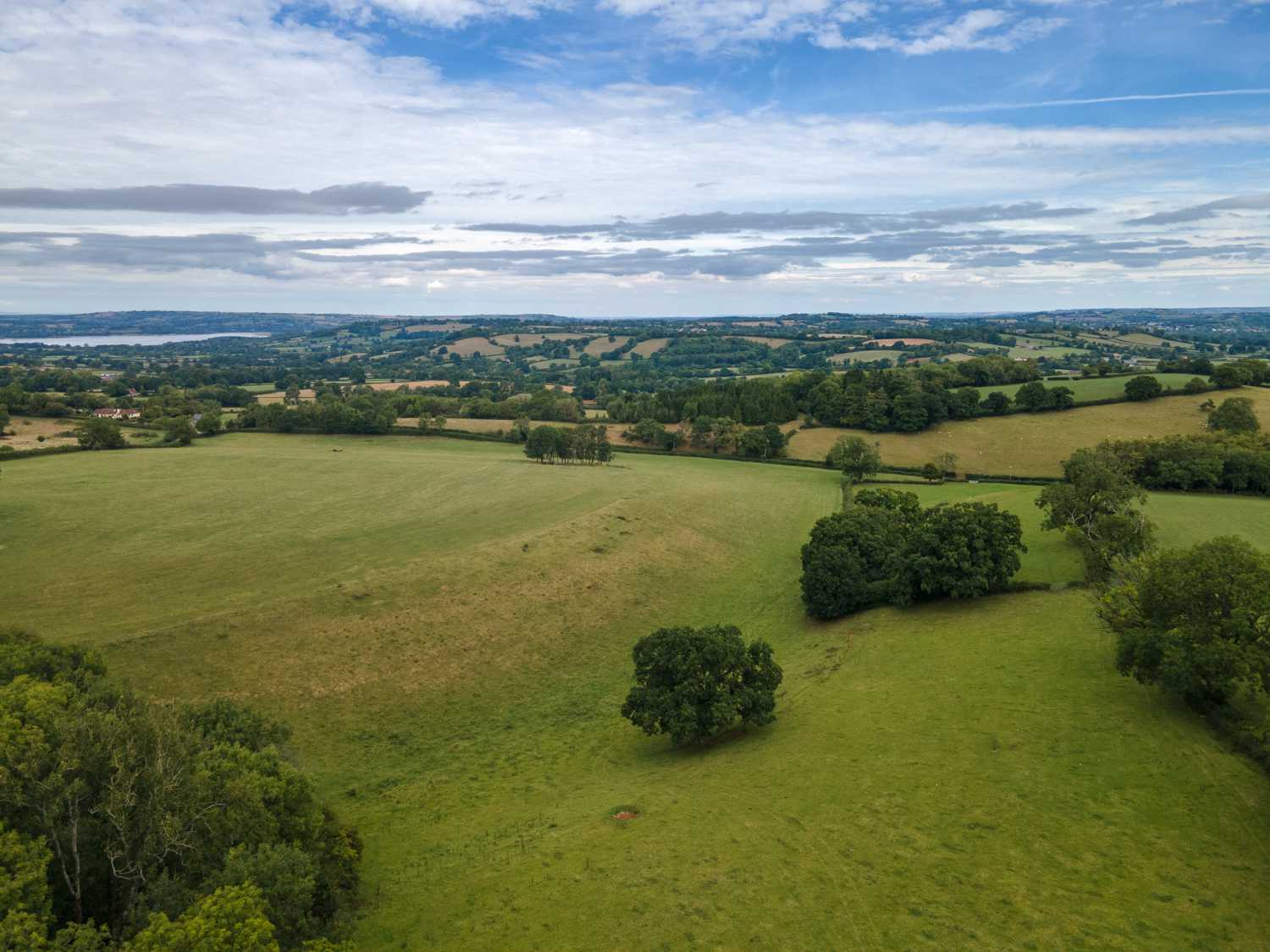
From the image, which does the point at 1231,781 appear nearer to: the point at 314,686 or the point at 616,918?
the point at 616,918

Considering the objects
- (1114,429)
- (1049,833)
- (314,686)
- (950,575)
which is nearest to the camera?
(1049,833)

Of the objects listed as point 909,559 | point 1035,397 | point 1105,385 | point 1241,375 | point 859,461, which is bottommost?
point 909,559

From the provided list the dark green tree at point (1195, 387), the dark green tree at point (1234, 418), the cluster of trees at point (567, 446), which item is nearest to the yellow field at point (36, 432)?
the cluster of trees at point (567, 446)

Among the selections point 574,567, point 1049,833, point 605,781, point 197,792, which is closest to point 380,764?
point 605,781

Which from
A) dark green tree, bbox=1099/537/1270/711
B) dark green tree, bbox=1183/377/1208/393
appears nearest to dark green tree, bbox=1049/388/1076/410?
dark green tree, bbox=1183/377/1208/393

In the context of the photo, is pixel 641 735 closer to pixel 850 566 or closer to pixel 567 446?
pixel 850 566

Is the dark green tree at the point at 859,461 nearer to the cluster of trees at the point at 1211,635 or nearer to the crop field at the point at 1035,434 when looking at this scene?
the crop field at the point at 1035,434

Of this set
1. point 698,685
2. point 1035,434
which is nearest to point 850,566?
point 698,685
